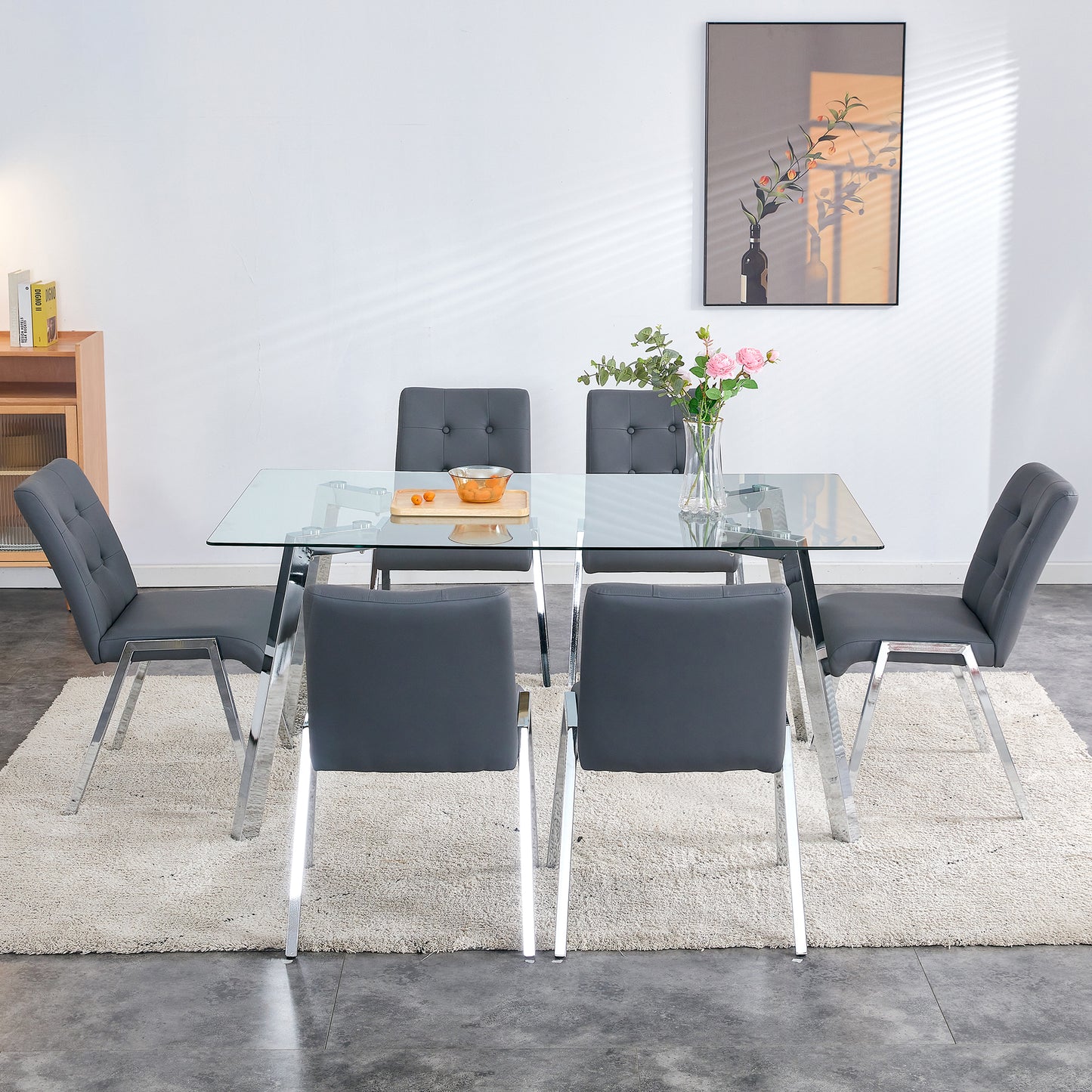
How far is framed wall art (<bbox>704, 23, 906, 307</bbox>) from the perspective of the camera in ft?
15.8

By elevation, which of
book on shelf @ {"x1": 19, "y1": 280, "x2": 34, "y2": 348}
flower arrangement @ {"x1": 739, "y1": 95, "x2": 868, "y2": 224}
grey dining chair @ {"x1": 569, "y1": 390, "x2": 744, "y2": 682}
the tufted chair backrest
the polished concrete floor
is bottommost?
the polished concrete floor

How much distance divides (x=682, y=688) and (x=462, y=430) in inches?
80.7

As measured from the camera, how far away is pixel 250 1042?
230 cm

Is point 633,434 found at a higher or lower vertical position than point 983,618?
higher

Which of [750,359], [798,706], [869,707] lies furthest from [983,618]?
[750,359]

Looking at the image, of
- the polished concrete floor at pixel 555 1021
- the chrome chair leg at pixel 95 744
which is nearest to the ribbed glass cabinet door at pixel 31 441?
the chrome chair leg at pixel 95 744

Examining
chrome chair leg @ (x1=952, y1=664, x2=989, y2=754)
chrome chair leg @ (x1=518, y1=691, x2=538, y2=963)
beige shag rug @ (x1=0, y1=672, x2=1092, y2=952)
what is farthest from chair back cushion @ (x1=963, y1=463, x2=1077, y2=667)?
chrome chair leg @ (x1=518, y1=691, x2=538, y2=963)

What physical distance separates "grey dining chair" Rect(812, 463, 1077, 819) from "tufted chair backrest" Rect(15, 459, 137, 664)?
182 centimetres

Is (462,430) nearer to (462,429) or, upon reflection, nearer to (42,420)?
(462,429)

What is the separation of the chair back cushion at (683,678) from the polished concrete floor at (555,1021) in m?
0.41

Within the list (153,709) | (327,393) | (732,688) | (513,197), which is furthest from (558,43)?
(732,688)

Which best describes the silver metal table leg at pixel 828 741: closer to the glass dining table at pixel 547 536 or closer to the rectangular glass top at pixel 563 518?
the glass dining table at pixel 547 536

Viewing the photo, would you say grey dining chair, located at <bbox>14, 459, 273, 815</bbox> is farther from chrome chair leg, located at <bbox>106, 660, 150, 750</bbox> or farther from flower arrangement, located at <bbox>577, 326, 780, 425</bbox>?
flower arrangement, located at <bbox>577, 326, 780, 425</bbox>

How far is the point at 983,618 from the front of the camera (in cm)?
329
